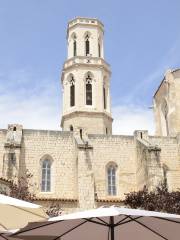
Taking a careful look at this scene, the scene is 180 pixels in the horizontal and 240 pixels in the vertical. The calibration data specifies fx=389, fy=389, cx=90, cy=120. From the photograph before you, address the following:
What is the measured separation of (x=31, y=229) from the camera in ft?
16.2

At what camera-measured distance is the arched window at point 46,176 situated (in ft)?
80.5

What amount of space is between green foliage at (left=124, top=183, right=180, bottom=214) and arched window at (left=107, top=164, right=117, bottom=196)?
4934 millimetres

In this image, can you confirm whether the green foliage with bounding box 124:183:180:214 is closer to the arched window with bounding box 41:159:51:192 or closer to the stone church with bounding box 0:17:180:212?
the stone church with bounding box 0:17:180:212

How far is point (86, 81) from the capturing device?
33.2 meters

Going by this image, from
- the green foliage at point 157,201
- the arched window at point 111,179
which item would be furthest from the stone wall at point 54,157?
the green foliage at point 157,201

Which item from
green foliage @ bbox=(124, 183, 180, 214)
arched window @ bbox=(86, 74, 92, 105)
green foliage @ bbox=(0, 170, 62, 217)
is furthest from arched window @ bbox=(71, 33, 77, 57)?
green foliage @ bbox=(124, 183, 180, 214)

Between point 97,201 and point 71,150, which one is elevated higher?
point 71,150

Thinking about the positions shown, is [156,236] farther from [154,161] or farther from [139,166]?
[139,166]

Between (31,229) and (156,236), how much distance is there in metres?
1.66

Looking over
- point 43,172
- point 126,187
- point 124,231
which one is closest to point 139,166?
point 126,187

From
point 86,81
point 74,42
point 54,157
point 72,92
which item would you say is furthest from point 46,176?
point 74,42

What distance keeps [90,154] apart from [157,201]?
222 inches

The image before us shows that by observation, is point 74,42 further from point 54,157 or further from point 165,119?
point 54,157

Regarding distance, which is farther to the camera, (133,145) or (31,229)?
(133,145)
